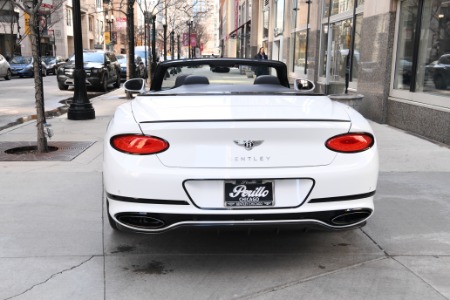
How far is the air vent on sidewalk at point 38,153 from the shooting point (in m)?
7.03

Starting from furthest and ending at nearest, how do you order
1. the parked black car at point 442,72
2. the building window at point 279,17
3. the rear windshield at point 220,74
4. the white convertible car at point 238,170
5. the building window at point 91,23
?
1. the building window at point 91,23
2. the building window at point 279,17
3. the parked black car at point 442,72
4. the rear windshield at point 220,74
5. the white convertible car at point 238,170

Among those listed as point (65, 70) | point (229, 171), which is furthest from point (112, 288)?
point (65, 70)

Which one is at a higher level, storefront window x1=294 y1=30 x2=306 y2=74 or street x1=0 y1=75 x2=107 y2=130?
storefront window x1=294 y1=30 x2=306 y2=74

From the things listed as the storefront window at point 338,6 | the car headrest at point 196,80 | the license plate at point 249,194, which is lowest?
the license plate at point 249,194

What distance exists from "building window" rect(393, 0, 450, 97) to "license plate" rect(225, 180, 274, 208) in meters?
6.56

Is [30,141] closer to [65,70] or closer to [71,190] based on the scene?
[71,190]

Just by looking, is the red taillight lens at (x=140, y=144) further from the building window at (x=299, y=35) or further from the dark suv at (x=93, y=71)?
the dark suv at (x=93, y=71)

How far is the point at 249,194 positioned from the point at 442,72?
22.8ft

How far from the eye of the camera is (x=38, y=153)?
7367 millimetres

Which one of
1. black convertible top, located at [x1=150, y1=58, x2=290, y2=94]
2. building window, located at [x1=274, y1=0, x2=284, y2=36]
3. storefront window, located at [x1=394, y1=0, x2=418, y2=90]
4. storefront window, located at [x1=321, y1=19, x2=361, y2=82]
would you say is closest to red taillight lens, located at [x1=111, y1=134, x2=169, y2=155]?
black convertible top, located at [x1=150, y1=58, x2=290, y2=94]

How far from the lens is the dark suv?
19.6 m

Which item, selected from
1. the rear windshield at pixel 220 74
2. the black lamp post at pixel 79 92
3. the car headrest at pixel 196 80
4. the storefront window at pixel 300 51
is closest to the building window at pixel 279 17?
the storefront window at pixel 300 51

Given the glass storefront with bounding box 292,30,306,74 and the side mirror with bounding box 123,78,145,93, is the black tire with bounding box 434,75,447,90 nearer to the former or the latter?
the side mirror with bounding box 123,78,145,93

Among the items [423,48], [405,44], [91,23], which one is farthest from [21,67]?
[91,23]
